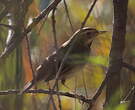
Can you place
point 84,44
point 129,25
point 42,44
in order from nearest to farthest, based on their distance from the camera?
point 42,44 → point 129,25 → point 84,44

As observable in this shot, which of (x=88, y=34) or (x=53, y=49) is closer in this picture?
(x=53, y=49)

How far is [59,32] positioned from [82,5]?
0.42 m

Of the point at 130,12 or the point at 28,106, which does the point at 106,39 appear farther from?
the point at 28,106

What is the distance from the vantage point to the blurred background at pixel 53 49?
1.48 metres

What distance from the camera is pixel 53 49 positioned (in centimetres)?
271

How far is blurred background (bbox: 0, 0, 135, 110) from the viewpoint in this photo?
1.48 metres

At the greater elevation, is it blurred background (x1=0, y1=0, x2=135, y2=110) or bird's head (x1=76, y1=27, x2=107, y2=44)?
bird's head (x1=76, y1=27, x2=107, y2=44)

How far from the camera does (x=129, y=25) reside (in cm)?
281

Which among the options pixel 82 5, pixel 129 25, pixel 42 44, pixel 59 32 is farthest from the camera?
pixel 82 5

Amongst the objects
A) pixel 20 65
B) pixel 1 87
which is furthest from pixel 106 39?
pixel 20 65

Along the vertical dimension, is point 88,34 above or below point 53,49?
above

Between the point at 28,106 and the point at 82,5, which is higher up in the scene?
the point at 82,5

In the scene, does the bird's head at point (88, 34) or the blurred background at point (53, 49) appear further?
the bird's head at point (88, 34)

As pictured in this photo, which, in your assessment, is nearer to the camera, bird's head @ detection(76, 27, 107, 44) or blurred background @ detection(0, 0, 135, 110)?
blurred background @ detection(0, 0, 135, 110)
